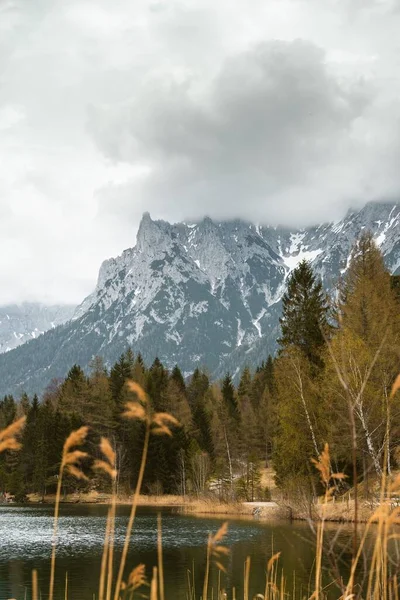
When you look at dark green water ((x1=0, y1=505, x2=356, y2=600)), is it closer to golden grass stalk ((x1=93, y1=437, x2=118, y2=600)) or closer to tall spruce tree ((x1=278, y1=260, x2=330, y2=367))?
golden grass stalk ((x1=93, y1=437, x2=118, y2=600))

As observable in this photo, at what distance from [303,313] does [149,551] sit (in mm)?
21944

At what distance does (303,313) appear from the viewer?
4700cm

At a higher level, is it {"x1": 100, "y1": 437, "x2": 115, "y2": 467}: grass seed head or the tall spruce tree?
the tall spruce tree

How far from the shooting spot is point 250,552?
27234mm

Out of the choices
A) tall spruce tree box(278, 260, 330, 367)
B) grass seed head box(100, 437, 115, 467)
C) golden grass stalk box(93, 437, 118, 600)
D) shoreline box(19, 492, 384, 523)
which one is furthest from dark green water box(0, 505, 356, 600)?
tall spruce tree box(278, 260, 330, 367)

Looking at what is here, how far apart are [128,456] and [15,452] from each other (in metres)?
16.6

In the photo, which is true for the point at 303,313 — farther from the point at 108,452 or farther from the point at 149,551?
the point at 108,452

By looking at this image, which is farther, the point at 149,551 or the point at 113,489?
the point at 149,551

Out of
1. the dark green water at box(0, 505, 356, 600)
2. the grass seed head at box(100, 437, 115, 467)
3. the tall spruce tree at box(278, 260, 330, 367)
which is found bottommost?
the dark green water at box(0, 505, 356, 600)

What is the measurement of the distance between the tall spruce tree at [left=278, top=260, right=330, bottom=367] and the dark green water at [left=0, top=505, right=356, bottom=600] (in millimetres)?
12852

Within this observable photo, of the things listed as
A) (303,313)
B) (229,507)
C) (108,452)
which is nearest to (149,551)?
(229,507)

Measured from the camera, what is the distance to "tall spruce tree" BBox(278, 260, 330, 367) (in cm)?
4612

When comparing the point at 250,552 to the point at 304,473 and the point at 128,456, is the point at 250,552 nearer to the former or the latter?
the point at 304,473

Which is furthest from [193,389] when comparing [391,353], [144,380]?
[391,353]
